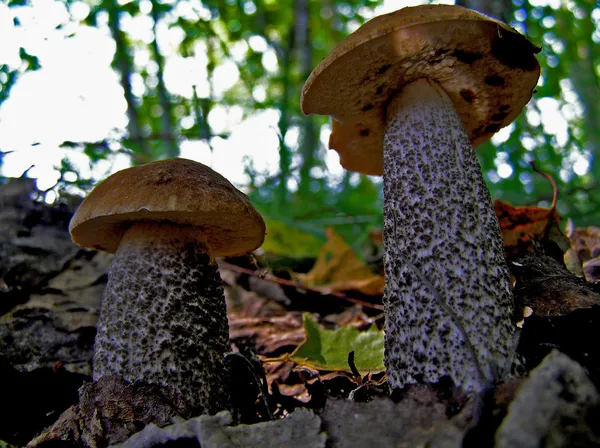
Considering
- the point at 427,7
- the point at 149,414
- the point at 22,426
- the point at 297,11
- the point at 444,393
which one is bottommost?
the point at 22,426

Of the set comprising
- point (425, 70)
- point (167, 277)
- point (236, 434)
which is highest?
point (425, 70)

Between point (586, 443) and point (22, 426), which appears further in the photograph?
point (22, 426)

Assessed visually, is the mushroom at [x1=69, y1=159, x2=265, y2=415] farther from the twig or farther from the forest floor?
the twig

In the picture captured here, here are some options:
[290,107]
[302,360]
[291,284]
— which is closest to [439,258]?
[302,360]

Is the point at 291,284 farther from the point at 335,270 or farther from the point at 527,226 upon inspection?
the point at 527,226

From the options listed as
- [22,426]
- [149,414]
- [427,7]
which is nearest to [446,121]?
[427,7]

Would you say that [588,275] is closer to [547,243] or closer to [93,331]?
[547,243]

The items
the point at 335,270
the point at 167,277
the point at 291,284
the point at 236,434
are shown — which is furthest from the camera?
the point at 335,270
